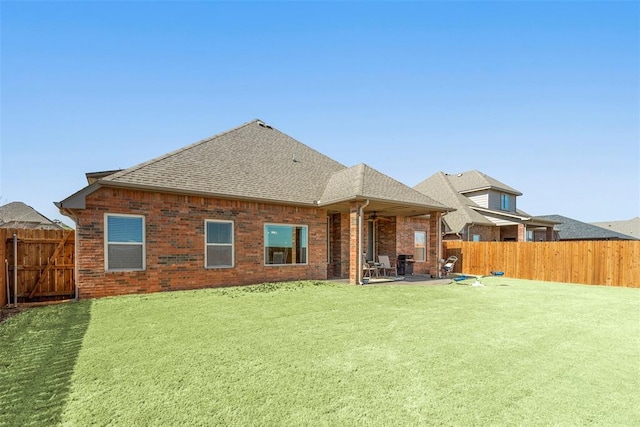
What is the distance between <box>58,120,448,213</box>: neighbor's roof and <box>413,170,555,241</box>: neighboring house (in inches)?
406

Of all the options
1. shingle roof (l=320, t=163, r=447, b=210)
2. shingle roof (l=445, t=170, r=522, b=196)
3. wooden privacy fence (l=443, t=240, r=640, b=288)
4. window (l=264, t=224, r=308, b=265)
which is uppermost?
shingle roof (l=445, t=170, r=522, b=196)

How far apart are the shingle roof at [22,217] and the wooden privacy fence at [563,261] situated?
115 ft

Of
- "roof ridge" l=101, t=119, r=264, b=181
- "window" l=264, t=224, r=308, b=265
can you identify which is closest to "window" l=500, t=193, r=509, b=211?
"window" l=264, t=224, r=308, b=265

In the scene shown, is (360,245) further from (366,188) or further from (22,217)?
(22,217)

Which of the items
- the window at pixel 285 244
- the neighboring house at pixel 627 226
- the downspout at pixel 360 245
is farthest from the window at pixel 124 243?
the neighboring house at pixel 627 226

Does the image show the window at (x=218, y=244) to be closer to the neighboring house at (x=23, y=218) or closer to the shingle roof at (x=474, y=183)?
the shingle roof at (x=474, y=183)

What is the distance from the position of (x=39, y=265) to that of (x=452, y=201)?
2469cm

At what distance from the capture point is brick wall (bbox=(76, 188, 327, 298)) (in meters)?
8.71

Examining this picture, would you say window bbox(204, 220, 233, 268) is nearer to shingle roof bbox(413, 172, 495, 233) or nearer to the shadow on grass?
the shadow on grass

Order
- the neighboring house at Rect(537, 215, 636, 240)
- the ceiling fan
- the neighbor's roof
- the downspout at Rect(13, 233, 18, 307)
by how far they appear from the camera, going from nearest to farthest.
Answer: the downspout at Rect(13, 233, 18, 307)
the neighbor's roof
the ceiling fan
the neighboring house at Rect(537, 215, 636, 240)

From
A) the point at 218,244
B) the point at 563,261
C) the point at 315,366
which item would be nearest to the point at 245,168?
the point at 218,244

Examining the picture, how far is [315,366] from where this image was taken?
4.02 meters

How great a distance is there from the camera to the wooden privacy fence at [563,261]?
13039 mm

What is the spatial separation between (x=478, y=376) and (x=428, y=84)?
1274 cm
